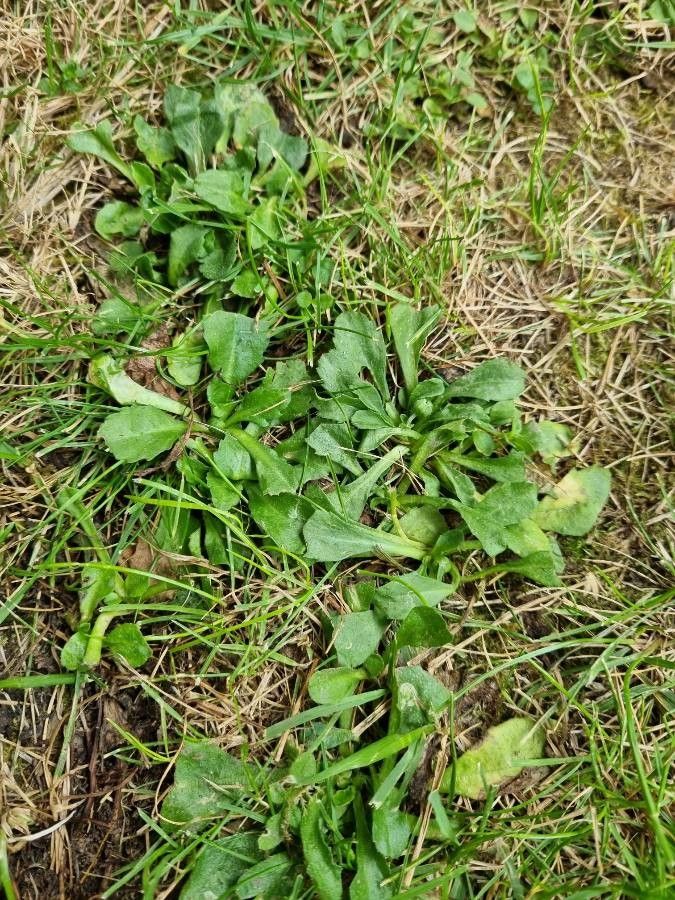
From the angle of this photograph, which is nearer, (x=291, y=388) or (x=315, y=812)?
(x=315, y=812)

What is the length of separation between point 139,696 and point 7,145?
1.64 m

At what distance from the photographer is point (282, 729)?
168 centimetres

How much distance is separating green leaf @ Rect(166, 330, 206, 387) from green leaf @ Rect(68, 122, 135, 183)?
520 millimetres

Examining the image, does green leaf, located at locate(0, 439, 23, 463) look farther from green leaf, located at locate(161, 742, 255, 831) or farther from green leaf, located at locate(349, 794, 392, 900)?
green leaf, located at locate(349, 794, 392, 900)

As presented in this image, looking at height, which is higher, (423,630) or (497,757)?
(423,630)

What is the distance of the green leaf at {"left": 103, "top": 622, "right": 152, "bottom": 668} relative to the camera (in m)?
1.69

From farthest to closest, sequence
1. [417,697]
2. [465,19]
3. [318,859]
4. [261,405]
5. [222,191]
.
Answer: [465,19], [222,191], [261,405], [417,697], [318,859]

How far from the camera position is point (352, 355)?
185cm

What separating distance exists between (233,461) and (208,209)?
75 cm

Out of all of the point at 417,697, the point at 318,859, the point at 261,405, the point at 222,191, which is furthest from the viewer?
the point at 222,191

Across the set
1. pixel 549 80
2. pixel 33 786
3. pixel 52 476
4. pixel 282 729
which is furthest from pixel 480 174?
pixel 33 786

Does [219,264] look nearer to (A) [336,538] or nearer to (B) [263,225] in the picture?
(B) [263,225]

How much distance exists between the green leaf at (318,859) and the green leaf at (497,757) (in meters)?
0.33

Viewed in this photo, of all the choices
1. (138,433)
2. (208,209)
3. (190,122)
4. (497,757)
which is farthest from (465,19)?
(497,757)
